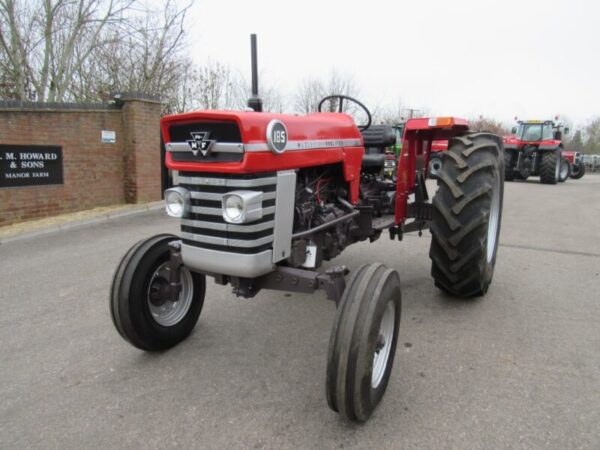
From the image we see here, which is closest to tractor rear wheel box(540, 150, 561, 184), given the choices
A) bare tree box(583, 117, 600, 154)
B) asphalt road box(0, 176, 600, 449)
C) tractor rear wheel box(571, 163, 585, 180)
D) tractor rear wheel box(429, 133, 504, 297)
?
tractor rear wheel box(571, 163, 585, 180)

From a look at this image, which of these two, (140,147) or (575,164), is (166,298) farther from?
(575,164)

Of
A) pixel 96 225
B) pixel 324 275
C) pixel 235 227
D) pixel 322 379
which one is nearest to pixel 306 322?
pixel 322 379

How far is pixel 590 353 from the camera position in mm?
2941

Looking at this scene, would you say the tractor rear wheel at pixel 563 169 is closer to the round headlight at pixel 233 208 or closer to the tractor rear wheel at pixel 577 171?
the tractor rear wheel at pixel 577 171

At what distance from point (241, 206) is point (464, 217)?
6.00 ft

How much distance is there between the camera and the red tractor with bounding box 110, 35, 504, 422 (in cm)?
216

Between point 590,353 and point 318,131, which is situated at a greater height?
point 318,131

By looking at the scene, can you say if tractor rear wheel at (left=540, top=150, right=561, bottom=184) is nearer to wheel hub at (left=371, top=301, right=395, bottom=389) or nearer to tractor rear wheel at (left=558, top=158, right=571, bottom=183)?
tractor rear wheel at (left=558, top=158, right=571, bottom=183)

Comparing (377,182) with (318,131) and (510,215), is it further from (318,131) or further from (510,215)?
(510,215)

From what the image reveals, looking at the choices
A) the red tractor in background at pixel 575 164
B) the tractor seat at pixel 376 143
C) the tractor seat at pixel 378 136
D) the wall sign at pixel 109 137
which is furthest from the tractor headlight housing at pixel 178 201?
the red tractor in background at pixel 575 164

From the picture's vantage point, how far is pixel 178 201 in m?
2.46

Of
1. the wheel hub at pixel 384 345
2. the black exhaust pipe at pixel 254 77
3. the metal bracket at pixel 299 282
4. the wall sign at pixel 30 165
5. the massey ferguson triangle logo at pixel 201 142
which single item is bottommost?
the wheel hub at pixel 384 345

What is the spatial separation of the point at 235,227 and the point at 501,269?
353 centimetres

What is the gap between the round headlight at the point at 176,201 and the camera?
96.2 inches
